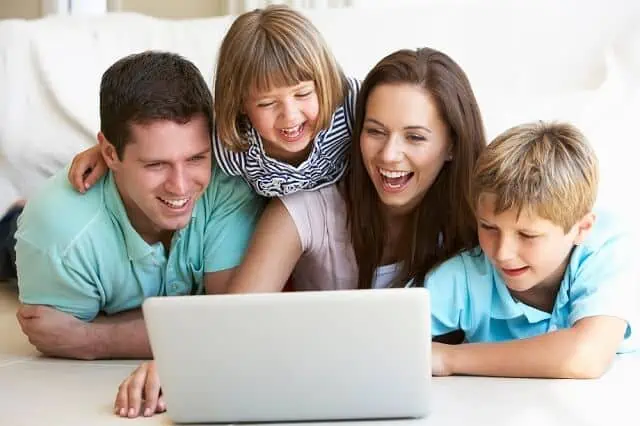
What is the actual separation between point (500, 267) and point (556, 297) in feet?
0.41

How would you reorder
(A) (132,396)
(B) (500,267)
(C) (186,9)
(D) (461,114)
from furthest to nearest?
(C) (186,9) < (D) (461,114) < (B) (500,267) < (A) (132,396)

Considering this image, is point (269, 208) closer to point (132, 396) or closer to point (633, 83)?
point (132, 396)

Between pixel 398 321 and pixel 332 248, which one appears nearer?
pixel 398 321

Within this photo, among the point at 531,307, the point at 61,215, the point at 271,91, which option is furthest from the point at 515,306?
the point at 61,215

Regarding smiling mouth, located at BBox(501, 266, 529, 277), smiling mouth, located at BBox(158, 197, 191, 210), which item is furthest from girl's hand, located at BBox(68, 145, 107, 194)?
smiling mouth, located at BBox(501, 266, 529, 277)

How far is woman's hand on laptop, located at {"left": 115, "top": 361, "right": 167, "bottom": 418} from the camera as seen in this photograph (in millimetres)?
1325

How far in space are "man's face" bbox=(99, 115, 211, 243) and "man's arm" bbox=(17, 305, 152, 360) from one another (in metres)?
0.18

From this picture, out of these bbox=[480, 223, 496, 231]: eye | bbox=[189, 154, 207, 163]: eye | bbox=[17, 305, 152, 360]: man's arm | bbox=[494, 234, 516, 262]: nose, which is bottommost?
bbox=[17, 305, 152, 360]: man's arm

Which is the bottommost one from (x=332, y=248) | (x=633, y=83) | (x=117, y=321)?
(x=117, y=321)

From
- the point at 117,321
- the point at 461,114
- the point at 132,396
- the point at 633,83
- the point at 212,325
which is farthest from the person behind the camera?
the point at 633,83

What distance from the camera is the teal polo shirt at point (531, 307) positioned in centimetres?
156

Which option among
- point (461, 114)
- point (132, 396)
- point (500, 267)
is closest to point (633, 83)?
point (461, 114)

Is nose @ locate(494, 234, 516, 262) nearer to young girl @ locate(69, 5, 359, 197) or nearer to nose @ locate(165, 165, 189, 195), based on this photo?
young girl @ locate(69, 5, 359, 197)

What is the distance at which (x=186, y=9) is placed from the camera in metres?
2.80
